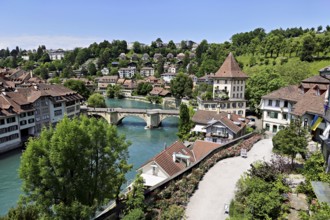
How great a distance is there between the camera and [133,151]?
4328cm

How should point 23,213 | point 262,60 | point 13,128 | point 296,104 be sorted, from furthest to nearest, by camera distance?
point 262,60
point 13,128
point 296,104
point 23,213

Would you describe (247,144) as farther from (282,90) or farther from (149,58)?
(149,58)

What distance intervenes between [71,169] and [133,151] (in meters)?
28.4

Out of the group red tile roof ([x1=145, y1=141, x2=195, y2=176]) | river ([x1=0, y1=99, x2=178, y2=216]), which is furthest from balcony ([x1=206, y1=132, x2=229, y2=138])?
red tile roof ([x1=145, y1=141, x2=195, y2=176])

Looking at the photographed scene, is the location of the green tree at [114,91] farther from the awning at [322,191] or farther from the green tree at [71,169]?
the awning at [322,191]

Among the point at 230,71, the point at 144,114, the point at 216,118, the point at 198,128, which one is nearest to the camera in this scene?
the point at 216,118

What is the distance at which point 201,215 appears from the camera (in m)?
17.0

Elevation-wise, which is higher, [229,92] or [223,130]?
[229,92]

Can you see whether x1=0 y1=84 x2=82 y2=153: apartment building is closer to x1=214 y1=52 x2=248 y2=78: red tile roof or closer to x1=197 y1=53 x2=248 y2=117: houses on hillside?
x1=197 y1=53 x2=248 y2=117: houses on hillside

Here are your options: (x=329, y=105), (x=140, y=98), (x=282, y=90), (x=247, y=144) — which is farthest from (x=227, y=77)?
(x=140, y=98)

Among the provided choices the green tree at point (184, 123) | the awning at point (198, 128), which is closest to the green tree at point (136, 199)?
the awning at point (198, 128)

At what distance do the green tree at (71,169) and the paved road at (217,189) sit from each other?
5.44 meters

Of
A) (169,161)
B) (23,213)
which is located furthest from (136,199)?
(169,161)

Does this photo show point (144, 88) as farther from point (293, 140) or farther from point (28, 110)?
point (293, 140)
